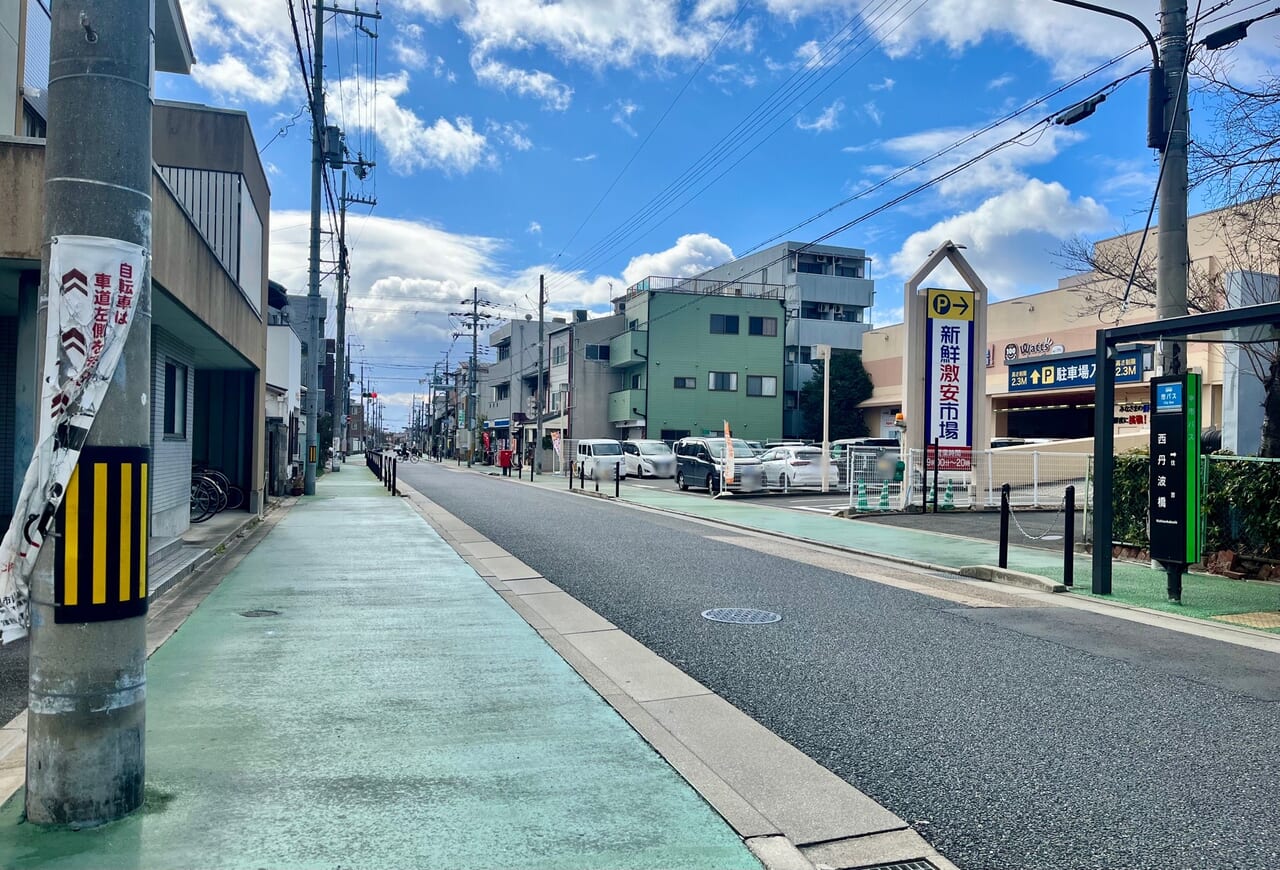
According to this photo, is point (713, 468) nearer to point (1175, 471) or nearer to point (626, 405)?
point (1175, 471)

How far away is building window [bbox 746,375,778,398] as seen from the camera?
53.2 meters

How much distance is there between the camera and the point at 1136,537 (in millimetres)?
13469

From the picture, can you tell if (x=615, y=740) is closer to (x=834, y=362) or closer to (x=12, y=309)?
(x=12, y=309)

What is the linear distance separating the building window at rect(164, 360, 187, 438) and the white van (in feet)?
77.2

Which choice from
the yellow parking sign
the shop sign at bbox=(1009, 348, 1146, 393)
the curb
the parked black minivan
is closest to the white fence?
the yellow parking sign

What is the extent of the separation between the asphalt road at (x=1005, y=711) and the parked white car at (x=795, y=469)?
17.3 meters

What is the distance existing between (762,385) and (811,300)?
8400 millimetres

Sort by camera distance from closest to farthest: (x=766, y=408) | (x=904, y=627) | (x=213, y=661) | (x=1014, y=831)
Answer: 1. (x=1014, y=831)
2. (x=213, y=661)
3. (x=904, y=627)
4. (x=766, y=408)

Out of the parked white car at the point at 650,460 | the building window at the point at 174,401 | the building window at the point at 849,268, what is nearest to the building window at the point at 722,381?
the parked white car at the point at 650,460

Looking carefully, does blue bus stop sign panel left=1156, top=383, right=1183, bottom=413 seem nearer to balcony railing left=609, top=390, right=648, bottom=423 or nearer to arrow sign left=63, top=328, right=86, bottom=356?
arrow sign left=63, top=328, right=86, bottom=356

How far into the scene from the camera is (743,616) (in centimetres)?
859

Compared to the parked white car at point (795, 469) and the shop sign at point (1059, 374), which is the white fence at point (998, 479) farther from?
the parked white car at point (795, 469)

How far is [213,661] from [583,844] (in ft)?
13.1

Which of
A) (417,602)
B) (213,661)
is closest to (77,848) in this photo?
(213,661)
